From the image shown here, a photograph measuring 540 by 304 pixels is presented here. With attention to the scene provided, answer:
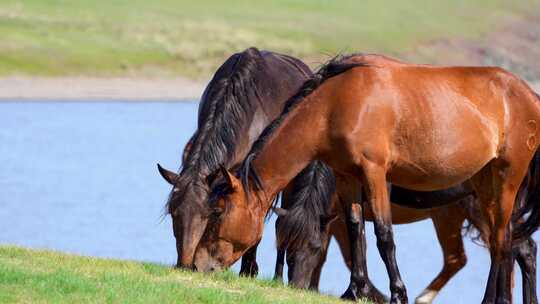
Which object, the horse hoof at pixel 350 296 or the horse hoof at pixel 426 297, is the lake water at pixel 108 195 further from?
the horse hoof at pixel 350 296

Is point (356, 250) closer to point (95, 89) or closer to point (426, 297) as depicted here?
point (426, 297)

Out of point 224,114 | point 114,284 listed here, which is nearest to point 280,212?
point 224,114

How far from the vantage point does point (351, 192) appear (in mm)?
8820

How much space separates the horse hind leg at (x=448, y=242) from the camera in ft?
35.6

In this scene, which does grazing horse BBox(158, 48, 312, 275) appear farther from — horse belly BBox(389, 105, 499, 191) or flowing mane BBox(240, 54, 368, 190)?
horse belly BBox(389, 105, 499, 191)

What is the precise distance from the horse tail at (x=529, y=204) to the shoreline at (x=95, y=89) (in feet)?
80.1

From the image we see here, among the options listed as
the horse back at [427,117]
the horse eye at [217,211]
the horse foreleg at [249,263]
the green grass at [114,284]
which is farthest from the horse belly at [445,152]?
the horse foreleg at [249,263]

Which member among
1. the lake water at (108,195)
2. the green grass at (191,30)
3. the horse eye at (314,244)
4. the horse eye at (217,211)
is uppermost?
the horse eye at (217,211)

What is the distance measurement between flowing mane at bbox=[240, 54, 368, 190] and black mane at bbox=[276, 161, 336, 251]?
2.53ft

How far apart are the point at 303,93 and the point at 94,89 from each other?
1046 inches

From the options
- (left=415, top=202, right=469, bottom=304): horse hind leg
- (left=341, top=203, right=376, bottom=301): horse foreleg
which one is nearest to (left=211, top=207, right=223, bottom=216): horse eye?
(left=341, top=203, right=376, bottom=301): horse foreleg

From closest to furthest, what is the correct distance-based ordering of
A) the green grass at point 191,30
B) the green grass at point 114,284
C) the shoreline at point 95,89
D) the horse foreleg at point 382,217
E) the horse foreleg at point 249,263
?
the green grass at point 114,284, the horse foreleg at point 382,217, the horse foreleg at point 249,263, the shoreline at point 95,89, the green grass at point 191,30

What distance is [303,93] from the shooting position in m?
→ 8.67

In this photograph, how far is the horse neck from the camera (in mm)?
8398
